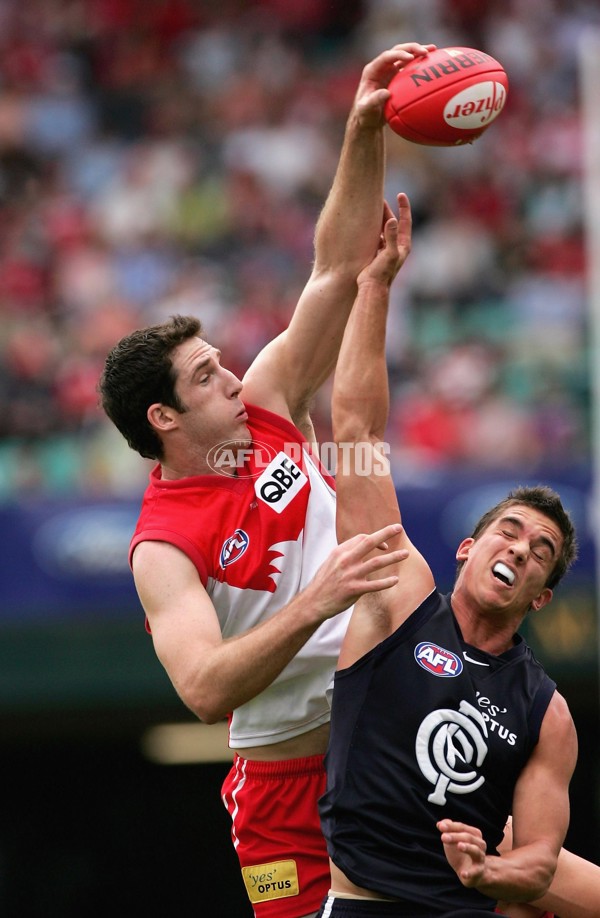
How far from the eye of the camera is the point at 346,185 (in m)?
4.88

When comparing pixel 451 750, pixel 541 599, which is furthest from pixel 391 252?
pixel 451 750

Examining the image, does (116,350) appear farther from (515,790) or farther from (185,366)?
(515,790)

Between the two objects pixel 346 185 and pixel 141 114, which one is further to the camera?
pixel 141 114

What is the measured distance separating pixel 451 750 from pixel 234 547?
3.32 feet

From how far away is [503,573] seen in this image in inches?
172

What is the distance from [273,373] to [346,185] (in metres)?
0.70

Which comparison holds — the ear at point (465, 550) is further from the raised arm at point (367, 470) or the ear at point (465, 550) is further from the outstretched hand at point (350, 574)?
the outstretched hand at point (350, 574)

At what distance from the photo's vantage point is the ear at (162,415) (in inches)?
190

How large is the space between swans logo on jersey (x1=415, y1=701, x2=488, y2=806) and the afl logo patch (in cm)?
11

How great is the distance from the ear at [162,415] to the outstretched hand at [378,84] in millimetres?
1126

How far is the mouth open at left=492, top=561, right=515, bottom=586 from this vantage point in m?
4.36

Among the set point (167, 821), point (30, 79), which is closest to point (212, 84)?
point (30, 79)

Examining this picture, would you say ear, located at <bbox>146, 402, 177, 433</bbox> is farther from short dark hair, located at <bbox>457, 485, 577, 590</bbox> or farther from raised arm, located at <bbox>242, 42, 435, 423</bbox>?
short dark hair, located at <bbox>457, 485, 577, 590</bbox>

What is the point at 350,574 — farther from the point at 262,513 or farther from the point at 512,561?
the point at 262,513
